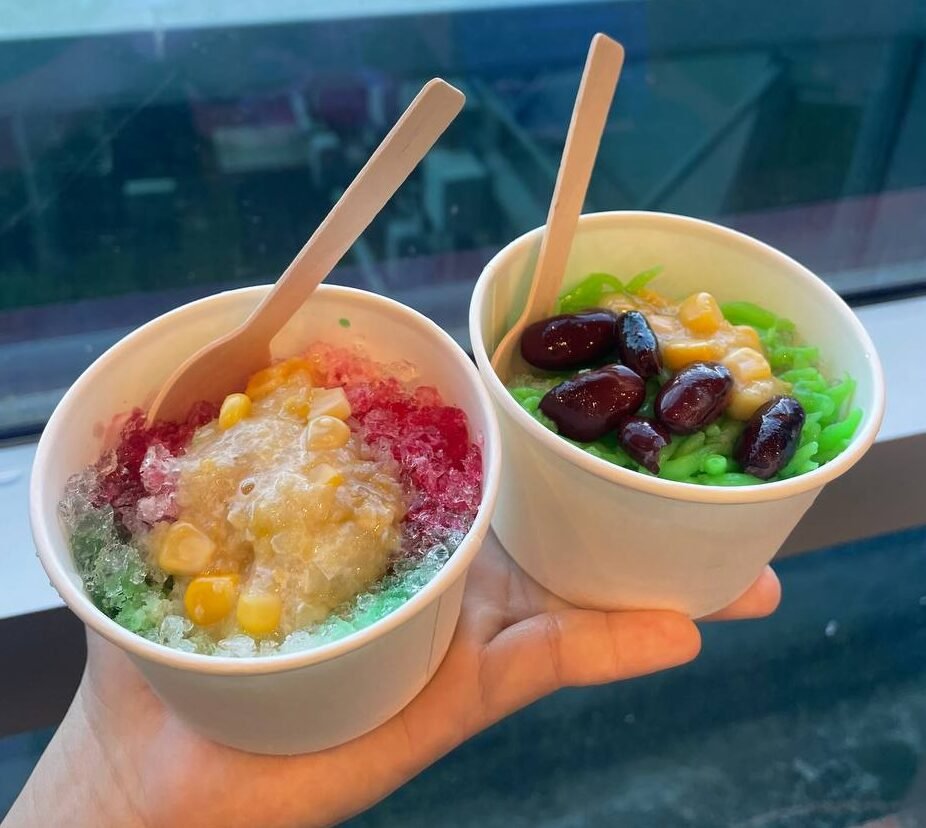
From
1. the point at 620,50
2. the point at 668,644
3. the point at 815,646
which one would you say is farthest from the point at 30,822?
the point at 815,646

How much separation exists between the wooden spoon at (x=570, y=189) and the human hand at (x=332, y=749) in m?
0.29

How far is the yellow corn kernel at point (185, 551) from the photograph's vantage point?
82 cm

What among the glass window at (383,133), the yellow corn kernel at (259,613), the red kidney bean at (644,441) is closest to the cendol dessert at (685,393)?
the red kidney bean at (644,441)

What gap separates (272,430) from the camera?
900 mm

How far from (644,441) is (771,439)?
4.9 inches

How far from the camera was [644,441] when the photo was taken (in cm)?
90

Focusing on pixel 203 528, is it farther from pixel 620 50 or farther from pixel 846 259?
pixel 846 259

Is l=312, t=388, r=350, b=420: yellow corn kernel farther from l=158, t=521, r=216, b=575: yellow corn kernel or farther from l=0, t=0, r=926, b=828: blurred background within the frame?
l=0, t=0, r=926, b=828: blurred background

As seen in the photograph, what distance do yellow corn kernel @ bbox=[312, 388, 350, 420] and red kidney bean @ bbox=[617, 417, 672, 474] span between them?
28cm

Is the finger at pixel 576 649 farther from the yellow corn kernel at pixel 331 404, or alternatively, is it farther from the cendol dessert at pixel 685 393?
the yellow corn kernel at pixel 331 404

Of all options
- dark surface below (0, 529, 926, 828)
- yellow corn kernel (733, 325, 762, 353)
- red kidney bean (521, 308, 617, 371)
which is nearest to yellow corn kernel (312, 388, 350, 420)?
red kidney bean (521, 308, 617, 371)

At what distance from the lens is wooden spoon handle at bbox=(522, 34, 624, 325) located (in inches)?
35.3

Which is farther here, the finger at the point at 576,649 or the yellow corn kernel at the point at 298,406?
the finger at the point at 576,649

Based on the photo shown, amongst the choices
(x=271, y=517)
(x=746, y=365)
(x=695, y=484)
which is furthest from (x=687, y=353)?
(x=271, y=517)
